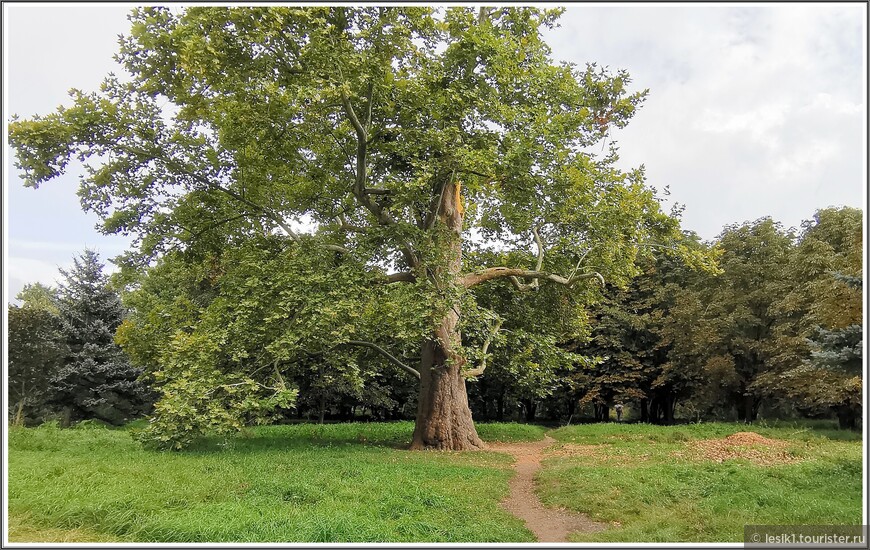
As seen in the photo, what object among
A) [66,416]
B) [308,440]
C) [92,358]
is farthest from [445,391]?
[66,416]

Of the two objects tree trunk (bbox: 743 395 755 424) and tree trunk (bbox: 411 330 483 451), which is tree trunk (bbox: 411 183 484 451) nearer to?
tree trunk (bbox: 411 330 483 451)

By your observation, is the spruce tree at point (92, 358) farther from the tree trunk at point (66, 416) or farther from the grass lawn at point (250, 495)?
the grass lawn at point (250, 495)

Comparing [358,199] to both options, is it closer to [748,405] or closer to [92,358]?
[92,358]

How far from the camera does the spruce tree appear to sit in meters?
25.9

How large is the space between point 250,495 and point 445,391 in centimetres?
778

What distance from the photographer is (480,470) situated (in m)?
11.4

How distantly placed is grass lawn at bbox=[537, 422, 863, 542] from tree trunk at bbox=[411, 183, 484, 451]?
2.68 meters

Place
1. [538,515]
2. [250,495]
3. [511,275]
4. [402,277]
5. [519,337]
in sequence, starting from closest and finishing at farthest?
[250,495]
[538,515]
[519,337]
[402,277]
[511,275]

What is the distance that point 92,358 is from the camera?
25.9 meters

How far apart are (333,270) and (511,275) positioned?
533 centimetres

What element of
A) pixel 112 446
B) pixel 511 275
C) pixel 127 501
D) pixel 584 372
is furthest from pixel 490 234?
pixel 584 372

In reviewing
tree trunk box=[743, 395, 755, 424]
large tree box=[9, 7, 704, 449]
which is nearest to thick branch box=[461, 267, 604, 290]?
large tree box=[9, 7, 704, 449]

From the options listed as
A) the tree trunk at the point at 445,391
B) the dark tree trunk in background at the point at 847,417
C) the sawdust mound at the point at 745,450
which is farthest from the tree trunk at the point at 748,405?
the tree trunk at the point at 445,391

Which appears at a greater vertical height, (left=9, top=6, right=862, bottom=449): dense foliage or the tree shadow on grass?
(left=9, top=6, right=862, bottom=449): dense foliage
